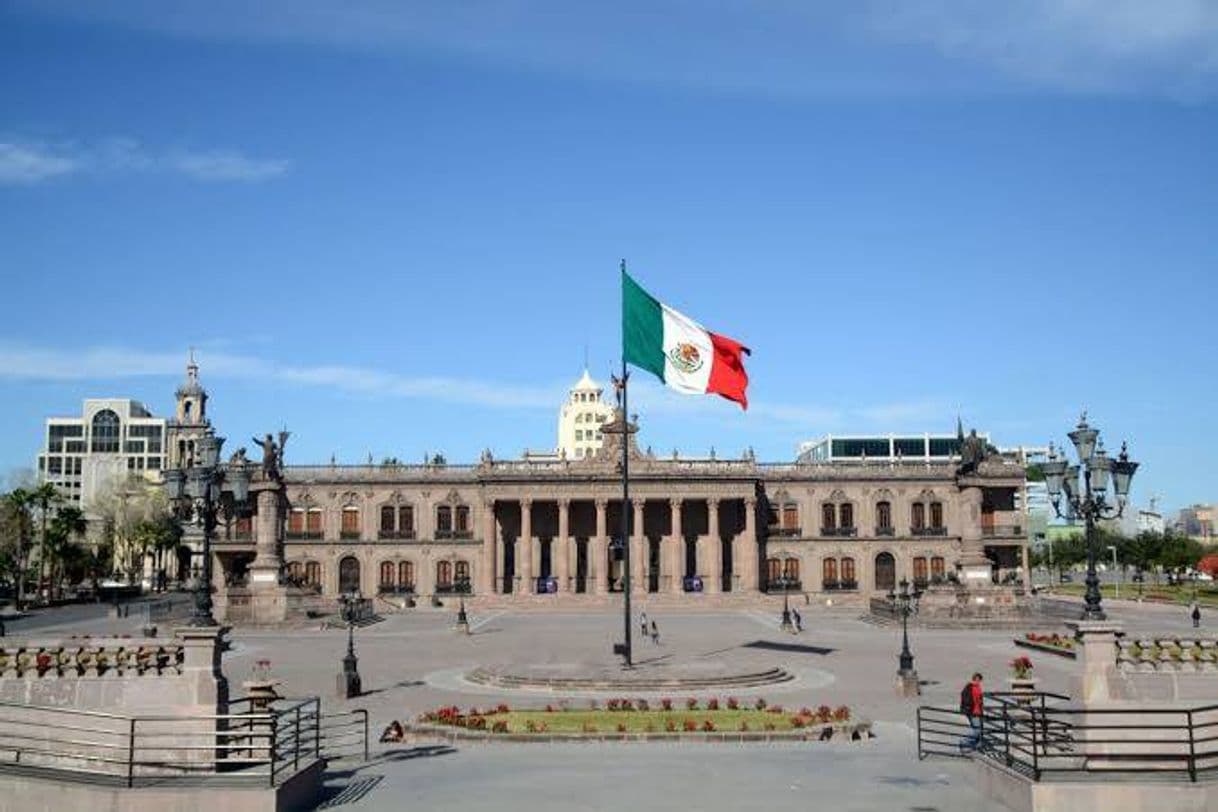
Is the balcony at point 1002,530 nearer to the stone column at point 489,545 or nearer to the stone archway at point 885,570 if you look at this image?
the stone archway at point 885,570

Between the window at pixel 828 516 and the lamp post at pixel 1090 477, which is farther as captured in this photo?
the window at pixel 828 516

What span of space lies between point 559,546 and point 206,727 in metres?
69.9

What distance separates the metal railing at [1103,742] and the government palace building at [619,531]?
228 feet

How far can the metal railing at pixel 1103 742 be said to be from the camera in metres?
16.3

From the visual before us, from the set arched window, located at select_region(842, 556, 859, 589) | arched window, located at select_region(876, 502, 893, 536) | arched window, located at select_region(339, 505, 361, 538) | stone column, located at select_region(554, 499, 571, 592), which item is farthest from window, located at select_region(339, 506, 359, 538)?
arched window, located at select_region(876, 502, 893, 536)

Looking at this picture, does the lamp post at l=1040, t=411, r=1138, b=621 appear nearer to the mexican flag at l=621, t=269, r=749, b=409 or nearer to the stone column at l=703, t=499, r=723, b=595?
the mexican flag at l=621, t=269, r=749, b=409

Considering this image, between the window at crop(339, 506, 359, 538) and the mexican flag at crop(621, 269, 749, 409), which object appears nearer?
the mexican flag at crop(621, 269, 749, 409)

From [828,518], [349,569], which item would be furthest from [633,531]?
[349,569]

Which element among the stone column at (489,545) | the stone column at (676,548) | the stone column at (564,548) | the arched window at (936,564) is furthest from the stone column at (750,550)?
the stone column at (489,545)

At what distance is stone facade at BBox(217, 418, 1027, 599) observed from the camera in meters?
90.1

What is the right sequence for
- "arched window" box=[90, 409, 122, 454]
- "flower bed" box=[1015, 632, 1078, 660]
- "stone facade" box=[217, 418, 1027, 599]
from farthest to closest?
"arched window" box=[90, 409, 122, 454] → "stone facade" box=[217, 418, 1027, 599] → "flower bed" box=[1015, 632, 1078, 660]

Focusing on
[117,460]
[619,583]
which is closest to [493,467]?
[619,583]

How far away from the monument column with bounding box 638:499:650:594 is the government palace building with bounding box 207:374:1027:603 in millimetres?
174

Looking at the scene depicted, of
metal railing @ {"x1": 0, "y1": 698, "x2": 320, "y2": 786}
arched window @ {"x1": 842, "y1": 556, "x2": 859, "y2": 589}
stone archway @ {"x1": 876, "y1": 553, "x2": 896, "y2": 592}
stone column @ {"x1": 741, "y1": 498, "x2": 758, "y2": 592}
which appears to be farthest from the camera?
arched window @ {"x1": 842, "y1": 556, "x2": 859, "y2": 589}
